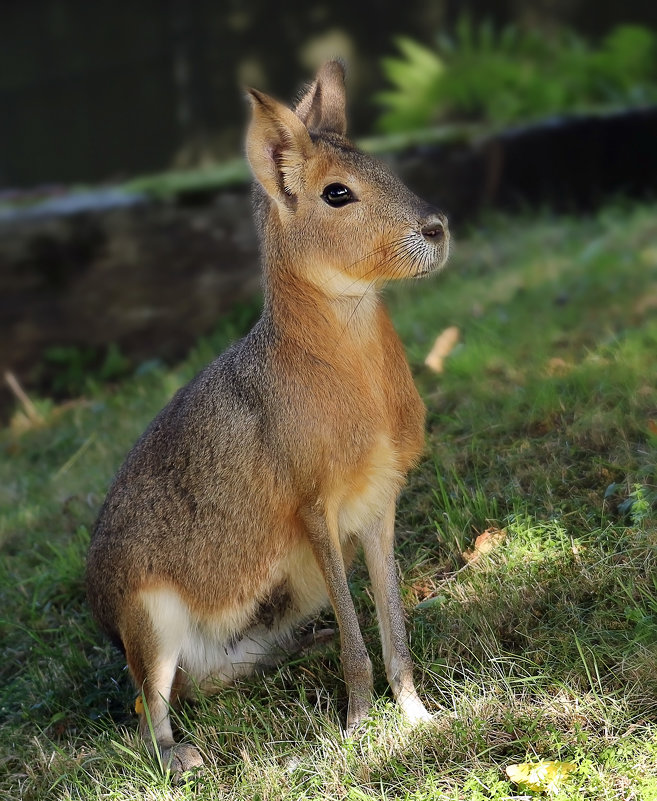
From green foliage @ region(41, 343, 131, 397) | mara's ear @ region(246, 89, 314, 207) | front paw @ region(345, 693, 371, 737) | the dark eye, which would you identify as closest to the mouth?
the dark eye

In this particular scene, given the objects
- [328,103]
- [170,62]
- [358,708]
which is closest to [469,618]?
[358,708]

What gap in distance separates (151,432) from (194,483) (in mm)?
348

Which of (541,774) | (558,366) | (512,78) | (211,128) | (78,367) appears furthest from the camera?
(211,128)

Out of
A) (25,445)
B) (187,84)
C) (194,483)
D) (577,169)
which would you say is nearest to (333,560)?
(194,483)

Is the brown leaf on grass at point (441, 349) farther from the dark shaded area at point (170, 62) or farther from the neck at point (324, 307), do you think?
the dark shaded area at point (170, 62)

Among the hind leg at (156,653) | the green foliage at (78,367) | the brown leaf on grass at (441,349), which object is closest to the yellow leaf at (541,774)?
the hind leg at (156,653)

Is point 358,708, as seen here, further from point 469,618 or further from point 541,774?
point 541,774

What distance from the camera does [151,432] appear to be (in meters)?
3.85

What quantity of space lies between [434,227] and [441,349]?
7.40ft

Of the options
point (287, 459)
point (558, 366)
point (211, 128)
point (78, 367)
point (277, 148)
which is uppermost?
point (277, 148)

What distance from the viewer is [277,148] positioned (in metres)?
3.26

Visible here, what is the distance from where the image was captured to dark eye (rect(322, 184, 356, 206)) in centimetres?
325

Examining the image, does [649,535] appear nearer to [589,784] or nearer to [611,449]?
[611,449]

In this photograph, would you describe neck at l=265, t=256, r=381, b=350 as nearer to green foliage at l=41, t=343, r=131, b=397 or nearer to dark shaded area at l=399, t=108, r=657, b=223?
green foliage at l=41, t=343, r=131, b=397
